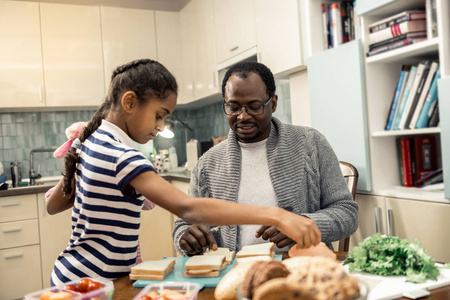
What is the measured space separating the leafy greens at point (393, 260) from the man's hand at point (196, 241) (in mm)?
400

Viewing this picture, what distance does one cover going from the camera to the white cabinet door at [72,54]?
360cm

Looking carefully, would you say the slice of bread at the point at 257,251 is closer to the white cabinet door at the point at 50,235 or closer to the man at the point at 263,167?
the man at the point at 263,167

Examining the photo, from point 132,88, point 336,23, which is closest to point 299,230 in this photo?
point 132,88

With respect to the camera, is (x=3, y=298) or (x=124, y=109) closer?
(x=124, y=109)

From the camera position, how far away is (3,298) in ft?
10.2

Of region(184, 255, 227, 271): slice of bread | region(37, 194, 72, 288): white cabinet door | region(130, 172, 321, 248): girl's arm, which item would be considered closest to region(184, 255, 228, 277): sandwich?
region(184, 255, 227, 271): slice of bread

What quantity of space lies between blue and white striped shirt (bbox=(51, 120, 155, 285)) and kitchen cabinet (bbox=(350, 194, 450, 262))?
3.86ft

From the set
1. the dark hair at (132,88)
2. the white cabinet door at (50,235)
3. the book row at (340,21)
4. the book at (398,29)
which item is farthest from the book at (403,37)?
the white cabinet door at (50,235)

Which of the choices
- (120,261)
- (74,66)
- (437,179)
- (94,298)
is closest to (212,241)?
(120,261)

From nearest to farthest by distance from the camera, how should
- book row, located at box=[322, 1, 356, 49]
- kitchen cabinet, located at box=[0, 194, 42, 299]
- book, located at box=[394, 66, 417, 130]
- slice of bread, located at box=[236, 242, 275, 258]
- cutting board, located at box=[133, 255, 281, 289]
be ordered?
cutting board, located at box=[133, 255, 281, 289] → slice of bread, located at box=[236, 242, 275, 258] → book, located at box=[394, 66, 417, 130] → book row, located at box=[322, 1, 356, 49] → kitchen cabinet, located at box=[0, 194, 42, 299]

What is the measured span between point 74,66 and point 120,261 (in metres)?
3.02

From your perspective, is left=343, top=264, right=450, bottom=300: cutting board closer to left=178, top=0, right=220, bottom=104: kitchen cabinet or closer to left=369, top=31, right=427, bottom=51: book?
left=369, top=31, right=427, bottom=51: book

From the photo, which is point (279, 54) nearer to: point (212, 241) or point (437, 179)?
point (437, 179)

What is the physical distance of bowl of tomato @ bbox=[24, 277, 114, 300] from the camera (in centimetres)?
69
